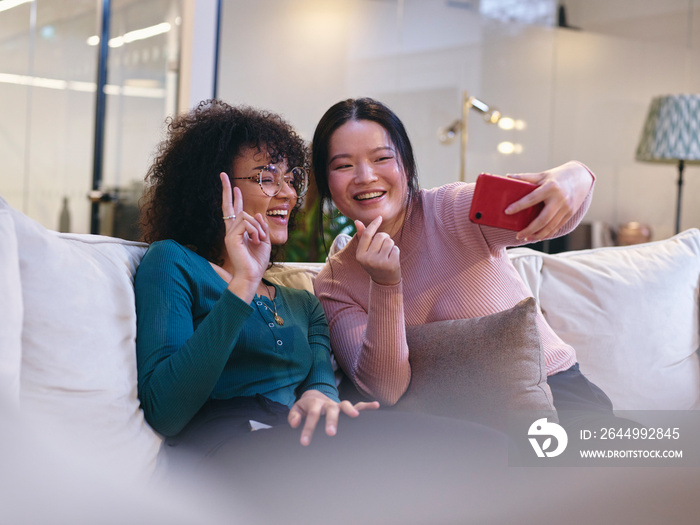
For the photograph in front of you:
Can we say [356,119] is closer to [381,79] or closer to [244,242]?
[244,242]

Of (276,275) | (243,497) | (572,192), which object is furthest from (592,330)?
(243,497)

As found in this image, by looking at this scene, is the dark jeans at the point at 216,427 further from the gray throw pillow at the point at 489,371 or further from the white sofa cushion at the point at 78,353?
the gray throw pillow at the point at 489,371

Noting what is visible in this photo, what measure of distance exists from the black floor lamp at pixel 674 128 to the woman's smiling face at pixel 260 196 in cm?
305

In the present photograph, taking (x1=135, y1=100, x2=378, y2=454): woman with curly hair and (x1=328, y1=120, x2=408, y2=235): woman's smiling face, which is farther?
(x1=328, y1=120, x2=408, y2=235): woman's smiling face

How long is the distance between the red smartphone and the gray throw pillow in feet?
0.49

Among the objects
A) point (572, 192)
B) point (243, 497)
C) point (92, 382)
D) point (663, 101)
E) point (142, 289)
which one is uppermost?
point (663, 101)

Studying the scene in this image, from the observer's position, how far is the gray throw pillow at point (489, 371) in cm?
122

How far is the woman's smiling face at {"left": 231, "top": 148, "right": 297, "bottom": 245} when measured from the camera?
1.37 meters

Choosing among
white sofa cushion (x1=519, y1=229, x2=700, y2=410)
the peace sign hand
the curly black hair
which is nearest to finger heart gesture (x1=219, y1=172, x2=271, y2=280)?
the peace sign hand

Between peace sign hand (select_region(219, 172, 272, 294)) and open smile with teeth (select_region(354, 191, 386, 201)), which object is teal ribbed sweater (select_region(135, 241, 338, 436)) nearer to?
peace sign hand (select_region(219, 172, 272, 294))

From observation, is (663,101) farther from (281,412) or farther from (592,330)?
(281,412)

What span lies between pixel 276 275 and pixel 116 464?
2.11 ft

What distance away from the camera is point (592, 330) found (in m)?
1.77

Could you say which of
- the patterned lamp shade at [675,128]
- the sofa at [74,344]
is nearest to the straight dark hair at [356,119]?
the sofa at [74,344]
